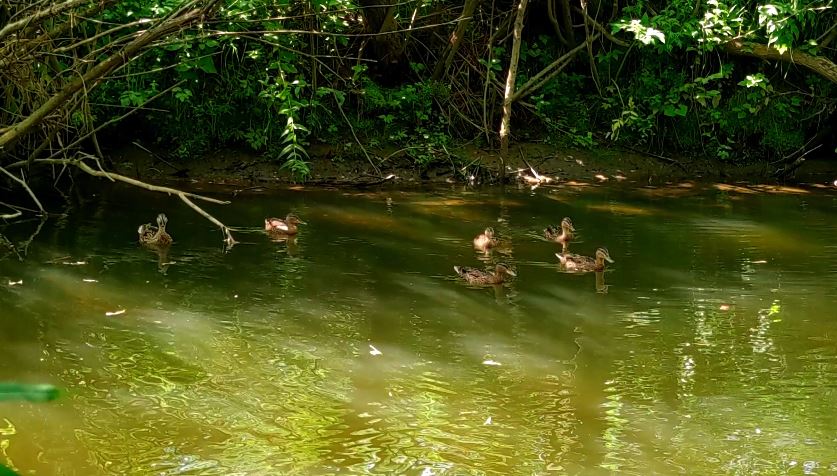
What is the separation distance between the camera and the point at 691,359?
6.16m

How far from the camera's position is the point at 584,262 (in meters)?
8.30

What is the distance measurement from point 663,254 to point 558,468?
5046 millimetres

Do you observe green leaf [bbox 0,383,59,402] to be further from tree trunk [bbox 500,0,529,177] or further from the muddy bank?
tree trunk [bbox 500,0,529,177]

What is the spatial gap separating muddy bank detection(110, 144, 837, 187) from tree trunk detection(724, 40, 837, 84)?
5.51 ft

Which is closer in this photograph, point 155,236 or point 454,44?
point 155,236

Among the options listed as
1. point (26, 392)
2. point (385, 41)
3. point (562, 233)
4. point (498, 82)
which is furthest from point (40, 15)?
point (498, 82)

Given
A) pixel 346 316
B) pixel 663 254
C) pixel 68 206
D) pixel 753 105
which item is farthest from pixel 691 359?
pixel 753 105

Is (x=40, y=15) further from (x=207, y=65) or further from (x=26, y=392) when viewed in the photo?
(x=207, y=65)

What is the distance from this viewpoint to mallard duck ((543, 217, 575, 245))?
30.5 ft

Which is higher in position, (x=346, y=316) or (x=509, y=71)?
(x=509, y=71)

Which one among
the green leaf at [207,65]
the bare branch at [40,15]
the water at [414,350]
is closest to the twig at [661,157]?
the water at [414,350]

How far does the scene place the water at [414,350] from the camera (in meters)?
4.71

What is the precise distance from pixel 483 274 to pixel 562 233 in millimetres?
1917

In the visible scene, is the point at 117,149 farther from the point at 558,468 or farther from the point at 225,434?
the point at 558,468
